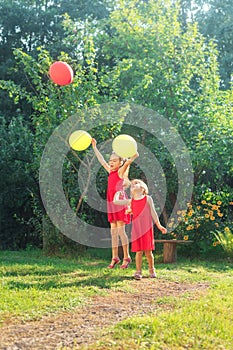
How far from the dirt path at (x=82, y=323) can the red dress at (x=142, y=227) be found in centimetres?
80

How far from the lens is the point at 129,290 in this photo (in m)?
4.76

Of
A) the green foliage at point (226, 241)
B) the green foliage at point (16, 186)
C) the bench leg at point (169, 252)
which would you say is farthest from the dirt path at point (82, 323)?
the green foliage at point (16, 186)

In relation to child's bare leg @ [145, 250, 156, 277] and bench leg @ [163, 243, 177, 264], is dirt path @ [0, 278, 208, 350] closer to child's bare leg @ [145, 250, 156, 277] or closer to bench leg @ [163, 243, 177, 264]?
child's bare leg @ [145, 250, 156, 277]

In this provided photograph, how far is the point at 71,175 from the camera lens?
8.62 meters

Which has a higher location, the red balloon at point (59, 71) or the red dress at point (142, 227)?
the red balloon at point (59, 71)

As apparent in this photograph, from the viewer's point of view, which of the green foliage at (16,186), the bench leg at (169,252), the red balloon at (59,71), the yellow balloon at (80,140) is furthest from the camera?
the green foliage at (16,186)

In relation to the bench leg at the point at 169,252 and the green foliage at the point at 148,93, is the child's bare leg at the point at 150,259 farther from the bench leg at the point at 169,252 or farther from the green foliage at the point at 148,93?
the green foliage at the point at 148,93

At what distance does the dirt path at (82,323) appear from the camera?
3.04 metres

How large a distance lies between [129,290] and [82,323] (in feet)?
4.37

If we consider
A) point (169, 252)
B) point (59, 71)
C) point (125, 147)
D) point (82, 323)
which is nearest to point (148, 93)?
point (59, 71)

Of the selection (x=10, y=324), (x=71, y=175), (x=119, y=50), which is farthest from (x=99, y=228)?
(x=10, y=324)

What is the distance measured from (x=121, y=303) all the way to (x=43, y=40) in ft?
41.4

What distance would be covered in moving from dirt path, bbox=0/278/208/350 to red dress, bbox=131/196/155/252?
0.80 m

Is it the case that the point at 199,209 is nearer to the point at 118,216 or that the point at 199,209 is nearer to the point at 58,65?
the point at 118,216
